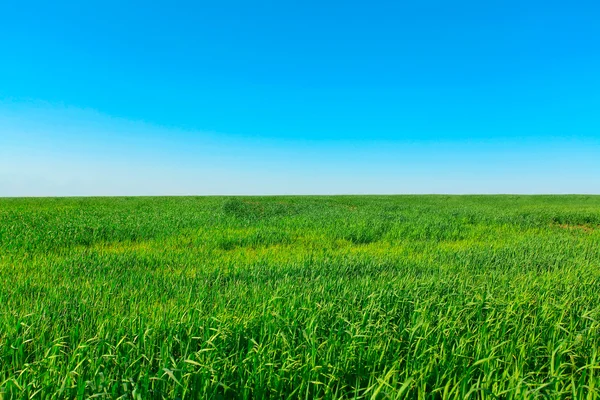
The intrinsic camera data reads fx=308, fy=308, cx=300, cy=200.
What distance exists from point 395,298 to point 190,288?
2.87 metres

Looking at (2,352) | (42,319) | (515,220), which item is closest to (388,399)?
(2,352)

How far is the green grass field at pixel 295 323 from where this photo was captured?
2.21 metres

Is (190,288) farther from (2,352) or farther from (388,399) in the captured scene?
(388,399)

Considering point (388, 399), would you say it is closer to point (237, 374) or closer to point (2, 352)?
point (237, 374)

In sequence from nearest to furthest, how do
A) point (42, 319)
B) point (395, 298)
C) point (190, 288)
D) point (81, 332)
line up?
point (81, 332) < point (42, 319) < point (395, 298) < point (190, 288)

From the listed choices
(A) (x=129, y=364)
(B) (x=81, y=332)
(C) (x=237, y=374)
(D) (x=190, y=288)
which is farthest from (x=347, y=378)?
(D) (x=190, y=288)

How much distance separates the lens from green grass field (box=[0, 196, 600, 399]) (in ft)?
7.25

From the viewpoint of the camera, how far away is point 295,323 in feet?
9.81

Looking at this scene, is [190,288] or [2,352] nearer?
[2,352]

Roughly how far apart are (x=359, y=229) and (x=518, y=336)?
7.73 meters

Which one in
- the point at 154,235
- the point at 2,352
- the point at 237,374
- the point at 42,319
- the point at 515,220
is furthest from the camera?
the point at 515,220

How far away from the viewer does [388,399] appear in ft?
6.86

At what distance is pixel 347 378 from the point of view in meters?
2.39

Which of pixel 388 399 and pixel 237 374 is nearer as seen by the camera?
pixel 388 399
